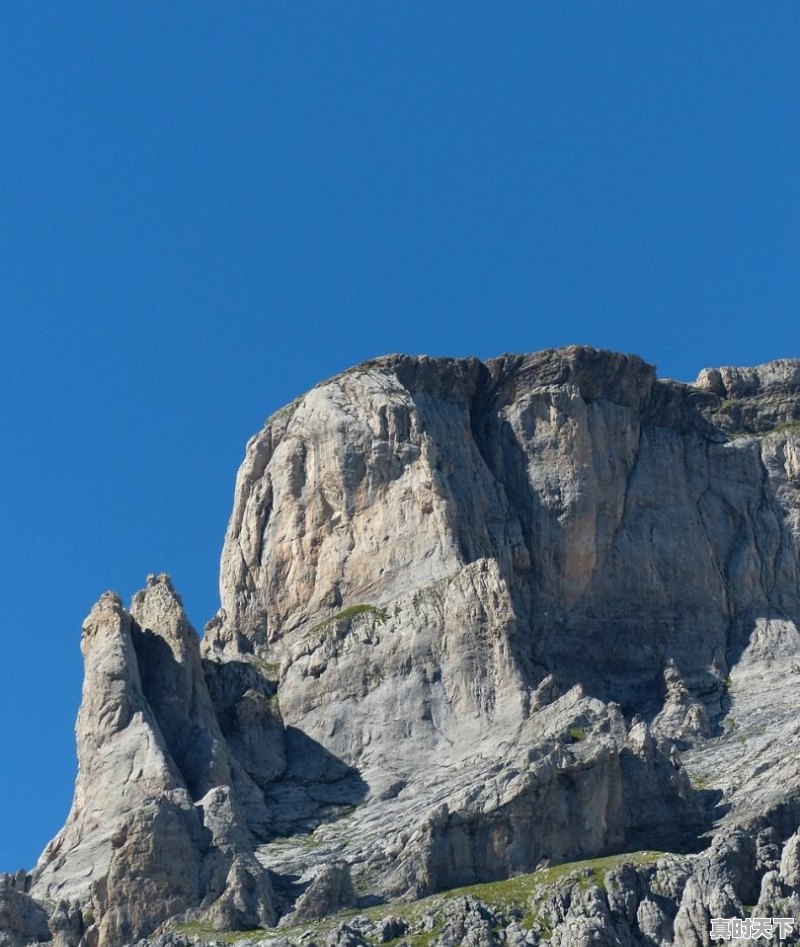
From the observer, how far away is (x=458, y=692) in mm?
174750

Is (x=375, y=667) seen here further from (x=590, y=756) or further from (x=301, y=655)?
(x=590, y=756)

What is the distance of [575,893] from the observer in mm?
151000

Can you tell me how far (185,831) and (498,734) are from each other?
2030 centimetres

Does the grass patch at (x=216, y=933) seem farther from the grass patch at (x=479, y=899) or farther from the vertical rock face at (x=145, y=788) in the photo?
the vertical rock face at (x=145, y=788)

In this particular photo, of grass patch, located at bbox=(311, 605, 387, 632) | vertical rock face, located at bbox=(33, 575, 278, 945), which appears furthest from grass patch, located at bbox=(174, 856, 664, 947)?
grass patch, located at bbox=(311, 605, 387, 632)

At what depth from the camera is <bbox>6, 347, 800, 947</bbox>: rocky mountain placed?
15388 cm

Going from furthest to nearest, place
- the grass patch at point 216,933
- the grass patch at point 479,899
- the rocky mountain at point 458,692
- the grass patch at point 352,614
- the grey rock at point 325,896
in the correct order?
the grass patch at point 352,614 → the rocky mountain at point 458,692 → the grey rock at point 325,896 → the grass patch at point 216,933 → the grass patch at point 479,899

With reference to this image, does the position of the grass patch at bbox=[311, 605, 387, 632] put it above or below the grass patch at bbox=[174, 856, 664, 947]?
above

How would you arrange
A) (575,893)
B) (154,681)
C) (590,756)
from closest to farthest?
1. (575,893)
2. (590,756)
3. (154,681)

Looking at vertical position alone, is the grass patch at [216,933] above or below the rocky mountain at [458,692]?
below

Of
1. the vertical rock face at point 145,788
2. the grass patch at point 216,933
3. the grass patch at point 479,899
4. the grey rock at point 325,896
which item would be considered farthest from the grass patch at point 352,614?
the grass patch at point 216,933

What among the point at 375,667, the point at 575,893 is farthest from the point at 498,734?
the point at 575,893

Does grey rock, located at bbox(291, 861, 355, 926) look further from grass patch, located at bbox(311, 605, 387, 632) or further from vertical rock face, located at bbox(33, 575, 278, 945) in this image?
grass patch, located at bbox(311, 605, 387, 632)

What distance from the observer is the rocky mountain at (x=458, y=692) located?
505ft
